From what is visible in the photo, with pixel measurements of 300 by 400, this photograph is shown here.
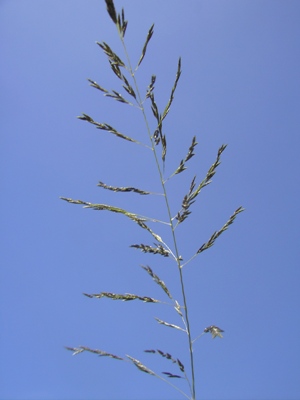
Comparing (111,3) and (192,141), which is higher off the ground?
(111,3)

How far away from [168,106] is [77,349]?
1.49 m

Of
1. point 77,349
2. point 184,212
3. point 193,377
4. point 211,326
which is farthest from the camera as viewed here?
point 184,212

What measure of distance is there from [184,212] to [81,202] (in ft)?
1.98

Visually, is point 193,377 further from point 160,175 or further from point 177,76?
point 177,76

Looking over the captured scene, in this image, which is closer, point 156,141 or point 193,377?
point 193,377

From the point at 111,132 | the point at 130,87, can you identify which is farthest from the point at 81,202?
the point at 130,87

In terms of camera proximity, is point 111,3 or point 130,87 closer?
point 111,3

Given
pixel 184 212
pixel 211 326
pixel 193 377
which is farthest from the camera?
pixel 184 212

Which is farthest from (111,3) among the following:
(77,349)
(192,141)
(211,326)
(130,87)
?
(77,349)

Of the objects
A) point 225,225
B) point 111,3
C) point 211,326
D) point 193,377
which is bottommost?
point 193,377

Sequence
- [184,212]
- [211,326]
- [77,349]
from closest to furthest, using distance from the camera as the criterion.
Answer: [211,326], [77,349], [184,212]

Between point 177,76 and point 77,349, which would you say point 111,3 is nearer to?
point 177,76

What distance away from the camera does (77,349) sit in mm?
1896

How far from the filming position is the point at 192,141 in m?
2.08
